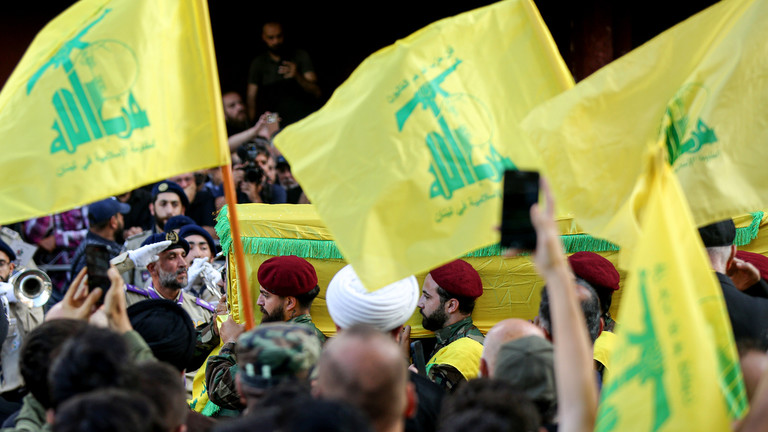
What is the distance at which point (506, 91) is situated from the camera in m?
3.92

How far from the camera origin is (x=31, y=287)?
5785 millimetres

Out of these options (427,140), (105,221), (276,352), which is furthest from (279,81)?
(276,352)

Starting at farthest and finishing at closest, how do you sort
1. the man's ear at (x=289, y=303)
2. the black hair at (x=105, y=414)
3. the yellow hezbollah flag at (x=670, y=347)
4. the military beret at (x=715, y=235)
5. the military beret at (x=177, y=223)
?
the military beret at (x=177, y=223) < the man's ear at (x=289, y=303) < the military beret at (x=715, y=235) < the yellow hezbollah flag at (x=670, y=347) < the black hair at (x=105, y=414)

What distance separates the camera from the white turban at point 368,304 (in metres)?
4.03

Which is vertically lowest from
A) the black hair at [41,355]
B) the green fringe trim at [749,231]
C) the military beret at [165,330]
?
the green fringe trim at [749,231]

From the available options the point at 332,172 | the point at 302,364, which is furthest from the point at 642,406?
the point at 332,172

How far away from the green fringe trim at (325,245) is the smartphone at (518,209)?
8.05 ft

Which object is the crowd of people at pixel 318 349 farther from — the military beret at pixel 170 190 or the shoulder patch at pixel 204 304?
the military beret at pixel 170 190

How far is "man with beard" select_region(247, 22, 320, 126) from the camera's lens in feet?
31.2

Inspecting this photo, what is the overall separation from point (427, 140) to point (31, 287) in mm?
3283

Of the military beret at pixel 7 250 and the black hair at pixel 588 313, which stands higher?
the military beret at pixel 7 250

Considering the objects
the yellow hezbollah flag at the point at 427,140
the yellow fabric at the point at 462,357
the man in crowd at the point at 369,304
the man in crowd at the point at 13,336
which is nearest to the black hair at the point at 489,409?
the yellow hezbollah flag at the point at 427,140

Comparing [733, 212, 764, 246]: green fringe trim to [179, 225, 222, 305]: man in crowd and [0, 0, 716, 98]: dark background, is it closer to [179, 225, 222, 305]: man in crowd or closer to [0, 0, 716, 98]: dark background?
[179, 225, 222, 305]: man in crowd

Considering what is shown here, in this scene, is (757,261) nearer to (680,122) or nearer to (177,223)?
(680,122)
